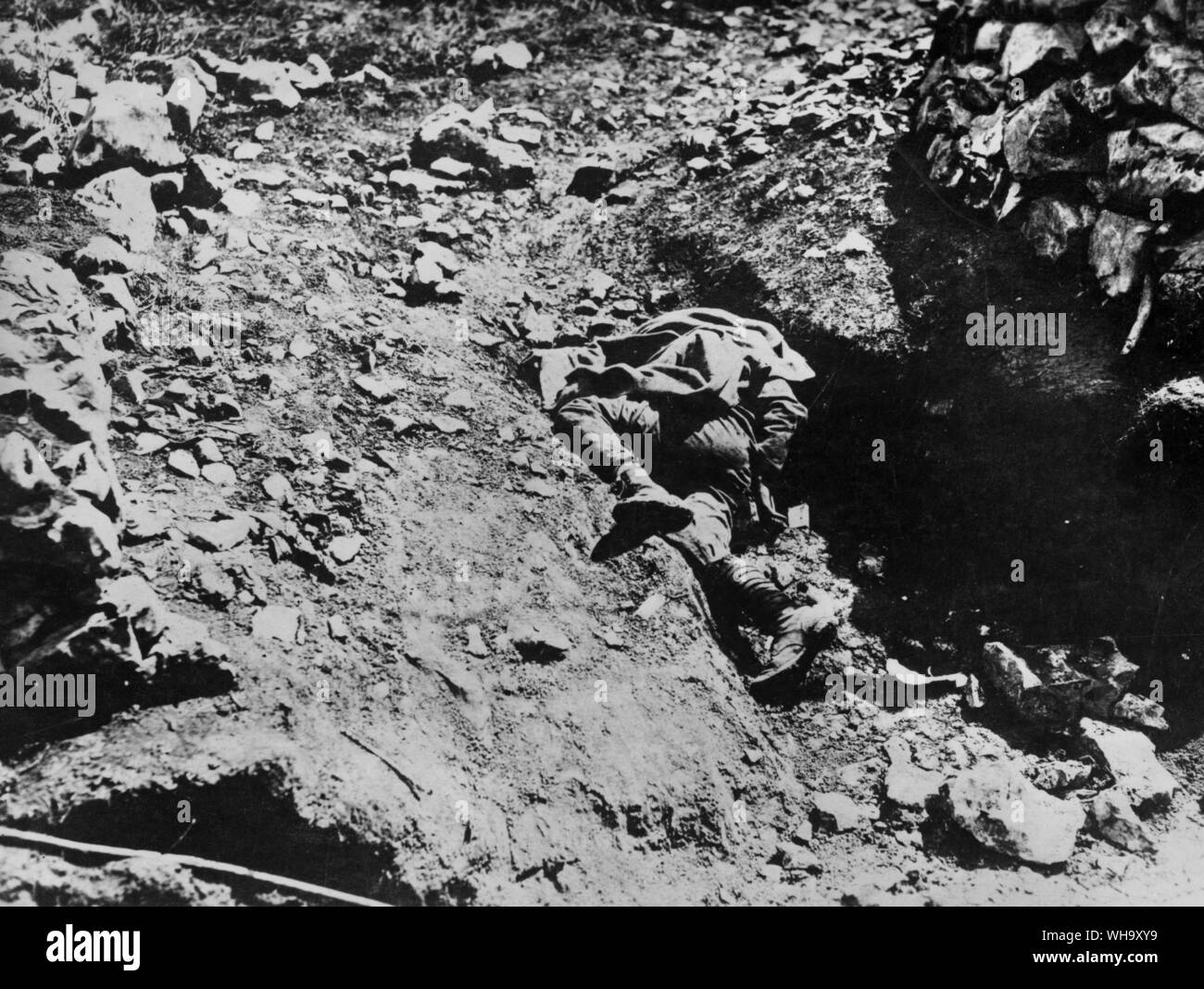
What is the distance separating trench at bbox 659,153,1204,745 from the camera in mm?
2668

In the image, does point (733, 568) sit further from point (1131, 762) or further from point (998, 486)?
point (1131, 762)

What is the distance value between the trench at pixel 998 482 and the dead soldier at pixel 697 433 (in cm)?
19

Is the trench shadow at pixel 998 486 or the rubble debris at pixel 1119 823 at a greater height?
the trench shadow at pixel 998 486

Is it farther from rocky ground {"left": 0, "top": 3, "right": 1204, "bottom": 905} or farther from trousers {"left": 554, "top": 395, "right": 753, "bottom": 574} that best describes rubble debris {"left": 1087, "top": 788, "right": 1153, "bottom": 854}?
trousers {"left": 554, "top": 395, "right": 753, "bottom": 574}

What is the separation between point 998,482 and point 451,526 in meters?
2.14

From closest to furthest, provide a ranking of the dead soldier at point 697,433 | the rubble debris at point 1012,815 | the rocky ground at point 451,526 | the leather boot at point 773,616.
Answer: the rocky ground at point 451,526 < the rubble debris at point 1012,815 < the leather boot at point 773,616 < the dead soldier at point 697,433

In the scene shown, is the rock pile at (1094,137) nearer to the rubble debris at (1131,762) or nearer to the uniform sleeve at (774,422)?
the uniform sleeve at (774,422)

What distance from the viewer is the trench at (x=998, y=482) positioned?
2.67m

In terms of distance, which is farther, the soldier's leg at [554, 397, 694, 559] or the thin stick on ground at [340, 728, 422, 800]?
the soldier's leg at [554, 397, 694, 559]

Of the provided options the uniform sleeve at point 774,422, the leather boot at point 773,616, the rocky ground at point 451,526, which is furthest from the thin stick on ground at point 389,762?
the uniform sleeve at point 774,422

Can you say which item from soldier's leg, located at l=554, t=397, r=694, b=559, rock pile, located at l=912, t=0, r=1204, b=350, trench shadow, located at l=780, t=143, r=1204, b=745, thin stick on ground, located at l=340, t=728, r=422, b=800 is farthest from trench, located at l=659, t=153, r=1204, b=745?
thin stick on ground, located at l=340, t=728, r=422, b=800

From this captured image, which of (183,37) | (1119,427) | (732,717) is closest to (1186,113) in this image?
(1119,427)

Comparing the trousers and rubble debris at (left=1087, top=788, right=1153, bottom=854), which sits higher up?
the trousers

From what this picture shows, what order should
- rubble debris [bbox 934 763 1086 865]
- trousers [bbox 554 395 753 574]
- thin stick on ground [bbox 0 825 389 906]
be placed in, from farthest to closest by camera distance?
1. trousers [bbox 554 395 753 574]
2. rubble debris [bbox 934 763 1086 865]
3. thin stick on ground [bbox 0 825 389 906]
